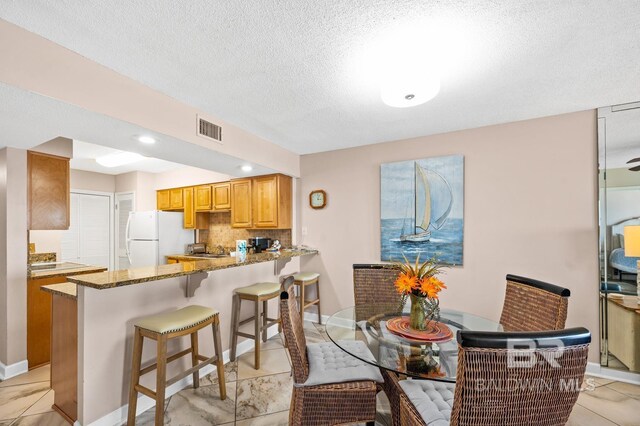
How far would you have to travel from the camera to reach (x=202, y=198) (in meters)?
4.91

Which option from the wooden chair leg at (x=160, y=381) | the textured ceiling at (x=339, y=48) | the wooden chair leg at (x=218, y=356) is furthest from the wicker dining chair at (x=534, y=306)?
the wooden chair leg at (x=160, y=381)

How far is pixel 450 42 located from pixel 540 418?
184 centimetres

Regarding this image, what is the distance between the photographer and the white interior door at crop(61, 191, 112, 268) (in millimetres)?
5246

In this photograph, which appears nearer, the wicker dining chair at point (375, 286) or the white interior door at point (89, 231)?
the wicker dining chair at point (375, 286)

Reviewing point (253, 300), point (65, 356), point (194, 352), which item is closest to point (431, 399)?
point (194, 352)

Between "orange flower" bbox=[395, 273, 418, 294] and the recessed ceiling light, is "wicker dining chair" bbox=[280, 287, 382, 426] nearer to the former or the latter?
"orange flower" bbox=[395, 273, 418, 294]

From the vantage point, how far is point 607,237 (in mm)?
2520

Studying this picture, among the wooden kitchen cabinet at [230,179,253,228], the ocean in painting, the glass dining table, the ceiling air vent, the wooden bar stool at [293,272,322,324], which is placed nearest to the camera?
the glass dining table

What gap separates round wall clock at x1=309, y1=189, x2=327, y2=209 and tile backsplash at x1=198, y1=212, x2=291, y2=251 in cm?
83

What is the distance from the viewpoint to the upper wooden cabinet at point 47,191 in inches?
105

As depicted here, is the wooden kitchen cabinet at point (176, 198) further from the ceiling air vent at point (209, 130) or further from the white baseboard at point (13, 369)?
the white baseboard at point (13, 369)

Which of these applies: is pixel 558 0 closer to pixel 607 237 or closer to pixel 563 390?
pixel 563 390

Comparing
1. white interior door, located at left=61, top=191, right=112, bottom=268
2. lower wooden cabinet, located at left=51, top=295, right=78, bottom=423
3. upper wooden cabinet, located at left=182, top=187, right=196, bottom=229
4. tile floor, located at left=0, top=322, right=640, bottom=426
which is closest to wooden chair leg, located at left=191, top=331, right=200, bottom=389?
tile floor, located at left=0, top=322, right=640, bottom=426

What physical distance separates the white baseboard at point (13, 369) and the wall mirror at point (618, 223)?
205 inches
